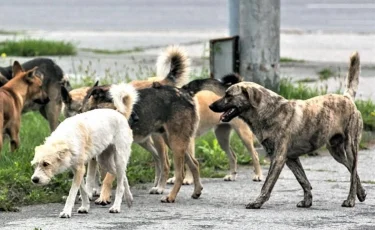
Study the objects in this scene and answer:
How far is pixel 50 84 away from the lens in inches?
502

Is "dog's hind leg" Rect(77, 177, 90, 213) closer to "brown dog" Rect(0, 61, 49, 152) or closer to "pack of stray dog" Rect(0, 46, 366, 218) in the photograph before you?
"pack of stray dog" Rect(0, 46, 366, 218)

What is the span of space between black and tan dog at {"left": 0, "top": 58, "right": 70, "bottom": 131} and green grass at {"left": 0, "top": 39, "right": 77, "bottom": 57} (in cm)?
504

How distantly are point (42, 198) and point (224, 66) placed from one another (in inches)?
175

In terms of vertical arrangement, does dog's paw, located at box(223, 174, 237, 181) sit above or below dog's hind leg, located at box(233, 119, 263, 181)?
below

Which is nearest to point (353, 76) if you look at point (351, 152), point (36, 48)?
point (351, 152)

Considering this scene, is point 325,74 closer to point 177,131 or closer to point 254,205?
point 177,131

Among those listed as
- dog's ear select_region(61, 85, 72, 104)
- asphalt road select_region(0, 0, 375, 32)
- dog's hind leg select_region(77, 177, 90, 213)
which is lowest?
asphalt road select_region(0, 0, 375, 32)

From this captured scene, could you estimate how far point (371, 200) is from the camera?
9.80m

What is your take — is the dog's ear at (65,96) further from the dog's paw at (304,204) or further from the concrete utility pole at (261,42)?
the concrete utility pole at (261,42)

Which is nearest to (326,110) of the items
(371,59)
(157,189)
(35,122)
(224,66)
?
(157,189)

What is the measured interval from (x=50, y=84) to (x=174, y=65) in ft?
6.89

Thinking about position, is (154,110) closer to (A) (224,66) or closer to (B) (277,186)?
(B) (277,186)

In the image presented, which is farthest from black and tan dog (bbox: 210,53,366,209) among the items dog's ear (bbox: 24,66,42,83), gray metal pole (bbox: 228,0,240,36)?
gray metal pole (bbox: 228,0,240,36)

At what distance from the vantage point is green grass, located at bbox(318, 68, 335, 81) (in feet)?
52.8
